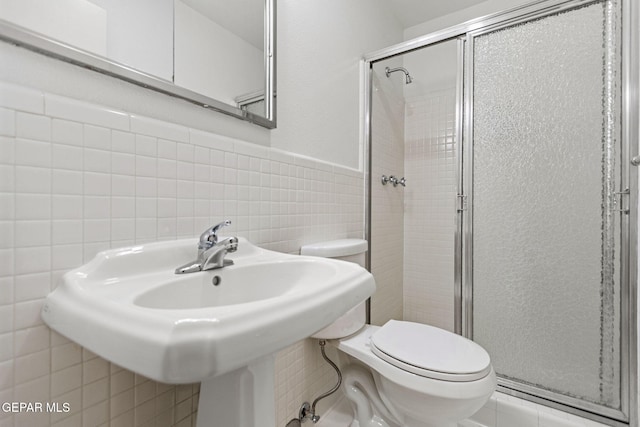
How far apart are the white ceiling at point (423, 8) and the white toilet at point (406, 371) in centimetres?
164

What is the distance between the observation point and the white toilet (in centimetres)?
89

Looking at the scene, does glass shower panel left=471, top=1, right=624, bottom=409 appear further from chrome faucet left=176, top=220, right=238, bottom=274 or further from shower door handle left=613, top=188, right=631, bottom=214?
chrome faucet left=176, top=220, right=238, bottom=274

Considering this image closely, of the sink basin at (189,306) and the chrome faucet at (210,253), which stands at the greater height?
the chrome faucet at (210,253)

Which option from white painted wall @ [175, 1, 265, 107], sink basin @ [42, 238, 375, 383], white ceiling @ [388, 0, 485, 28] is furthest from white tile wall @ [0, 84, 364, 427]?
white ceiling @ [388, 0, 485, 28]

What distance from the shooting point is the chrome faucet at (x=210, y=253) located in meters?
0.67

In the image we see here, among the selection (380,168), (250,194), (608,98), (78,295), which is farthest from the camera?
(380,168)

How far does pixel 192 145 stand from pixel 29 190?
0.34 meters

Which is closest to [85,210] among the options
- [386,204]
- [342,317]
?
[342,317]

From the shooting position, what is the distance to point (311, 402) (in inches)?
48.2

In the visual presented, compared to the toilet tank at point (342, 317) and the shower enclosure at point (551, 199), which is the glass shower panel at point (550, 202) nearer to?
the shower enclosure at point (551, 199)

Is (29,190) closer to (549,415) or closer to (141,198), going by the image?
(141,198)

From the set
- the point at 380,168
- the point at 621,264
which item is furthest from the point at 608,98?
the point at 380,168

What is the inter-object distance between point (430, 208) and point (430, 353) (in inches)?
49.2

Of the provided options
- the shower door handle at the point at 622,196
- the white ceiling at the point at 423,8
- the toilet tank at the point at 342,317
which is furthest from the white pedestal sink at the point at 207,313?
the white ceiling at the point at 423,8
